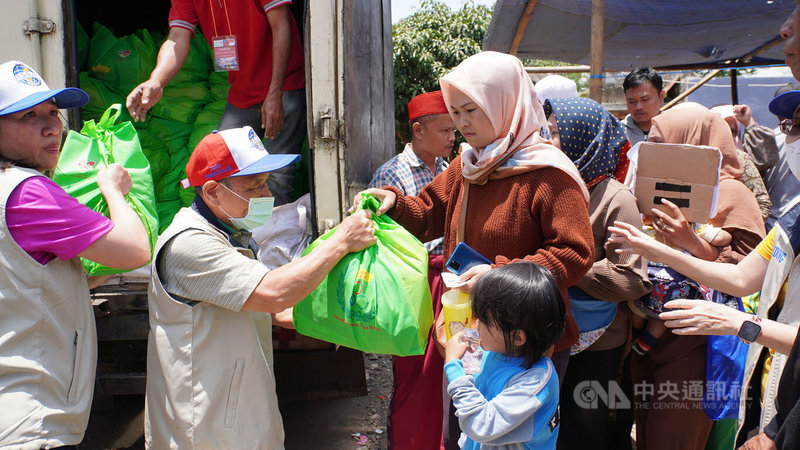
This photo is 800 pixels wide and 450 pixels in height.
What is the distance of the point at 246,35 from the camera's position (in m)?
3.24

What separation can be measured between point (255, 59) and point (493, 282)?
2168 mm

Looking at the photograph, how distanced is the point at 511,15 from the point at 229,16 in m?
4.43

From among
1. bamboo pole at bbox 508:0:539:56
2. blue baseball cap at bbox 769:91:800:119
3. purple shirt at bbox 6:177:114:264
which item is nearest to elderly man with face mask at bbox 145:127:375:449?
purple shirt at bbox 6:177:114:264

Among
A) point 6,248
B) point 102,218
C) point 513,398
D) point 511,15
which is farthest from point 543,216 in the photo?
point 511,15

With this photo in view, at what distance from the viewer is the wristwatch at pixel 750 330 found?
162 centimetres

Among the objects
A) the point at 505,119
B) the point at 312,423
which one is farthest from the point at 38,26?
the point at 312,423

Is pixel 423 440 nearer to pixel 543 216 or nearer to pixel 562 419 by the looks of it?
pixel 562 419

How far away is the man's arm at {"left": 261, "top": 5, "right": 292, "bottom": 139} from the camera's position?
2998mm

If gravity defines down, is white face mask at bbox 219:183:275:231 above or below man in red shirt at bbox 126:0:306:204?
below

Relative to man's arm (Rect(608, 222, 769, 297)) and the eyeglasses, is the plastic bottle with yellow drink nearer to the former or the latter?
man's arm (Rect(608, 222, 769, 297))

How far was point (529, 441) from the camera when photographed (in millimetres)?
1717

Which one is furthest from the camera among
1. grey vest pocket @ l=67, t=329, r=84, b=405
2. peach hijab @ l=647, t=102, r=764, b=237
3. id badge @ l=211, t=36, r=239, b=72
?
id badge @ l=211, t=36, r=239, b=72

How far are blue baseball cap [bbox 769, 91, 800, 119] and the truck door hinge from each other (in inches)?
113

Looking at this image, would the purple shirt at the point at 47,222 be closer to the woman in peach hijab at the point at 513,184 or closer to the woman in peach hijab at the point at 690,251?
the woman in peach hijab at the point at 513,184
